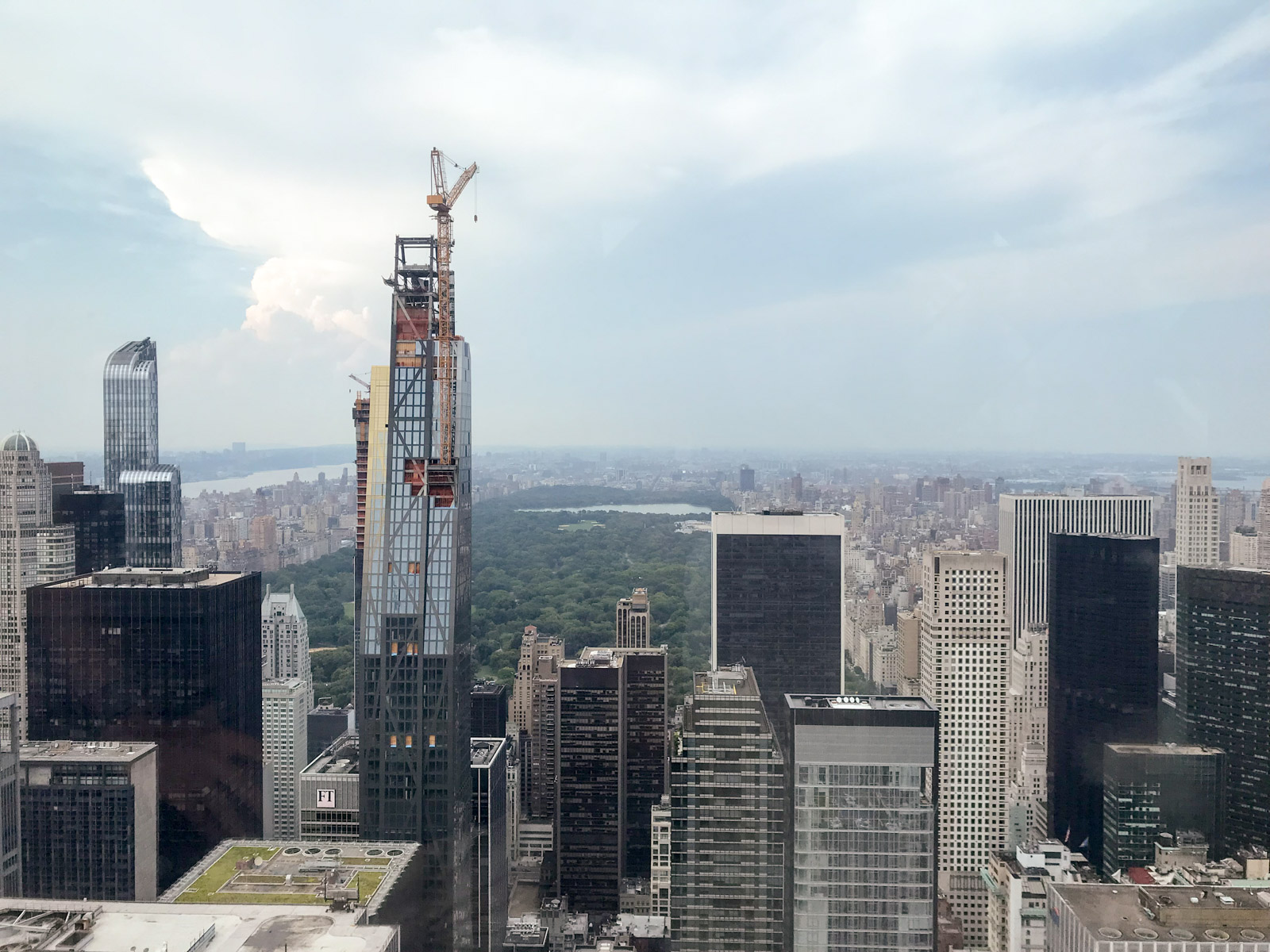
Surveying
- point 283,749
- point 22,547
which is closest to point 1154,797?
point 283,749

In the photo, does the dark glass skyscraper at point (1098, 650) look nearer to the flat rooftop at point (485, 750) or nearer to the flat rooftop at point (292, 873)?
the flat rooftop at point (485, 750)

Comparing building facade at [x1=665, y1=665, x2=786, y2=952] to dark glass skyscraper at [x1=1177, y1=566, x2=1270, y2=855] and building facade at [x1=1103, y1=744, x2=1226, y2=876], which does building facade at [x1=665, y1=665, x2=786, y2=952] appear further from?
dark glass skyscraper at [x1=1177, y1=566, x2=1270, y2=855]

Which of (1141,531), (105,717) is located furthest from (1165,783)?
(105,717)

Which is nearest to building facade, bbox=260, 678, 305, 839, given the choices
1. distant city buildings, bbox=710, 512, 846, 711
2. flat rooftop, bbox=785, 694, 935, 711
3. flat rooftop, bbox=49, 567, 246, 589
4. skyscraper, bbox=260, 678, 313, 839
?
skyscraper, bbox=260, 678, 313, 839

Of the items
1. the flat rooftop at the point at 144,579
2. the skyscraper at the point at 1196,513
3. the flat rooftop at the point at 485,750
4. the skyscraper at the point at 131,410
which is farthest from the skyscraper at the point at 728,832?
the skyscraper at the point at 131,410

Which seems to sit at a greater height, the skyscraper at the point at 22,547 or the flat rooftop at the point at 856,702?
the skyscraper at the point at 22,547

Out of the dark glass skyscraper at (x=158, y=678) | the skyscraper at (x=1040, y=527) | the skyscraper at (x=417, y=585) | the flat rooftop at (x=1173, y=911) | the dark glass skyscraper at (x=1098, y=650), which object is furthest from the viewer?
the dark glass skyscraper at (x=1098, y=650)

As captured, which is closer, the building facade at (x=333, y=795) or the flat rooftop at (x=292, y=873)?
the flat rooftop at (x=292, y=873)

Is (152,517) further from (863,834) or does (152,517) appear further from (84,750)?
(863,834)
